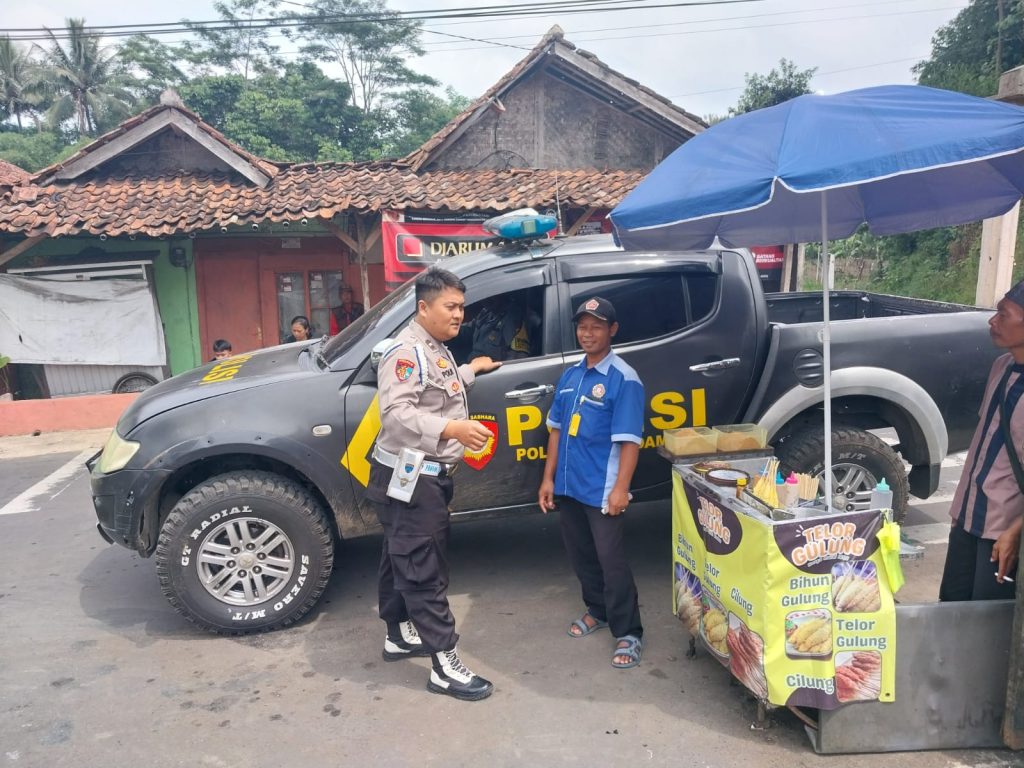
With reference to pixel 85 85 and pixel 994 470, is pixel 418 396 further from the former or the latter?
pixel 85 85

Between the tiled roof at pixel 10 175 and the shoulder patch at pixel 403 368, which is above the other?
A: the tiled roof at pixel 10 175

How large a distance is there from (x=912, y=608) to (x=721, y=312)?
73.4 inches

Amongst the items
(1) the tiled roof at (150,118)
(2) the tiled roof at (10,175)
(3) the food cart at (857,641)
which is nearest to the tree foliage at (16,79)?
(2) the tiled roof at (10,175)

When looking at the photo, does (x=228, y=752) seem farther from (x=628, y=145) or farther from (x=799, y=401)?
(x=628, y=145)

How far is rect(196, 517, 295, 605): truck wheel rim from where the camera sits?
3586mm

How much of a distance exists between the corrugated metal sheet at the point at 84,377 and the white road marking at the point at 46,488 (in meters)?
3.43

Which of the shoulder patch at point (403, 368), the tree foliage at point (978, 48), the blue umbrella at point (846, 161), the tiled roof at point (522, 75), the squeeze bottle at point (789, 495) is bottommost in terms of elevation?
the squeeze bottle at point (789, 495)

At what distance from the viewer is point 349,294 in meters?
11.1

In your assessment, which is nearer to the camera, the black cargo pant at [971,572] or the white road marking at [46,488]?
the black cargo pant at [971,572]

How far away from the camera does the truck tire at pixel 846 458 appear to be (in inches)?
162

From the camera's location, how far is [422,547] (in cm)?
304

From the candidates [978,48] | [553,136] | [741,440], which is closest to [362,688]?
[741,440]

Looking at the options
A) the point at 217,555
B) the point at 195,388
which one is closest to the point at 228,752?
the point at 217,555

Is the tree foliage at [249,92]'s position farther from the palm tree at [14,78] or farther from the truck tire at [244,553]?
the truck tire at [244,553]
